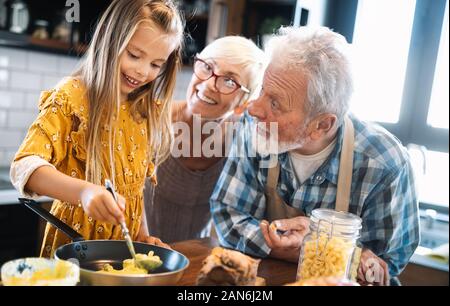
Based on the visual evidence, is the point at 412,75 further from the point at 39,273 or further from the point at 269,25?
the point at 39,273

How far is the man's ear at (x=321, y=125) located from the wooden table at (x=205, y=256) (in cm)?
37

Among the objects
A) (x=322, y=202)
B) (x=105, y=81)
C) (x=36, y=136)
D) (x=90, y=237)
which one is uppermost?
(x=105, y=81)

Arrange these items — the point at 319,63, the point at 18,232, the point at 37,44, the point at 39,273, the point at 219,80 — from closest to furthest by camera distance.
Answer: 1. the point at 39,273
2. the point at 319,63
3. the point at 219,80
4. the point at 18,232
5. the point at 37,44

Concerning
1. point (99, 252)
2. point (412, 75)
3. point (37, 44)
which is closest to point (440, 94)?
point (412, 75)

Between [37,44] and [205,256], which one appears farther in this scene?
[37,44]

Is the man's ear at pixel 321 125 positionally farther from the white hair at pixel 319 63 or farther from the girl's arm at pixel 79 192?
the girl's arm at pixel 79 192

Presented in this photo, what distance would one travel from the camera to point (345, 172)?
145 centimetres

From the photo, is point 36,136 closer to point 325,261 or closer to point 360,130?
point 325,261

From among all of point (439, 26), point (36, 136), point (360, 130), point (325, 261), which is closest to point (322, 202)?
point (360, 130)

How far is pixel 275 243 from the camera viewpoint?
48.9 inches

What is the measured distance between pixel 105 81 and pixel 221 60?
1.77ft

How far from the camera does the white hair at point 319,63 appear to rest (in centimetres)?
142

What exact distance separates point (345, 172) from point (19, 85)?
2.04 meters

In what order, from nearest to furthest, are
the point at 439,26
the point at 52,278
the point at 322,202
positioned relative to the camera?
the point at 52,278
the point at 322,202
the point at 439,26
